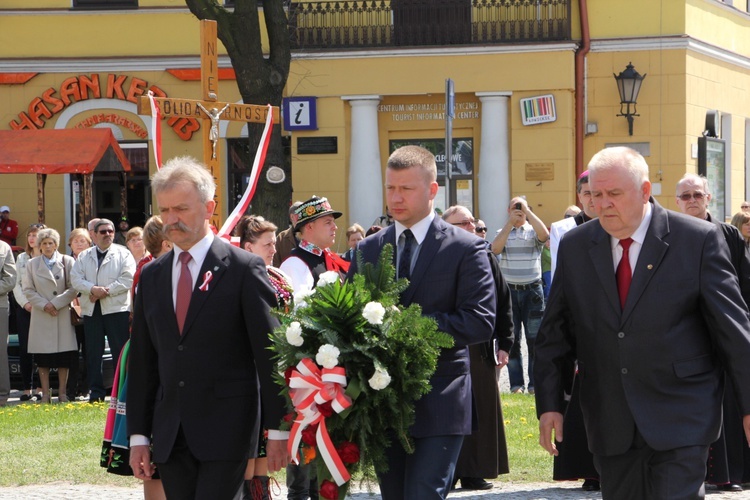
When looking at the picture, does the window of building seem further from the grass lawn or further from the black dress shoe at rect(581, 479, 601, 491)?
the black dress shoe at rect(581, 479, 601, 491)

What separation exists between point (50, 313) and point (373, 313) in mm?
9561

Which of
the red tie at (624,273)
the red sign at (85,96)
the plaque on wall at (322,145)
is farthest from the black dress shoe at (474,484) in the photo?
the red sign at (85,96)

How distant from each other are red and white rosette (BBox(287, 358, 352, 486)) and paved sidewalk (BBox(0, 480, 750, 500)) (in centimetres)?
333

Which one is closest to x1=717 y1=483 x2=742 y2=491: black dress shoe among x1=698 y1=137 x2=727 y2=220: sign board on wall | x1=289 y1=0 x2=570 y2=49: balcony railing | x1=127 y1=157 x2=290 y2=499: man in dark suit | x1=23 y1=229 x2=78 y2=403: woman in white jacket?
x1=127 y1=157 x2=290 y2=499: man in dark suit

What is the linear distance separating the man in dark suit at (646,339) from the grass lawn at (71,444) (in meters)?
3.67

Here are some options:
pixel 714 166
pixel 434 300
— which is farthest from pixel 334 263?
pixel 714 166

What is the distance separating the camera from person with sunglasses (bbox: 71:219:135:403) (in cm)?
1354

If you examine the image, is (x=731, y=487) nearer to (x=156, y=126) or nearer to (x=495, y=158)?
(x=156, y=126)

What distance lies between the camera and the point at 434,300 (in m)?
5.54

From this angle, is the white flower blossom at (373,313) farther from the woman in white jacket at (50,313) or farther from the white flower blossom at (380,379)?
the woman in white jacket at (50,313)

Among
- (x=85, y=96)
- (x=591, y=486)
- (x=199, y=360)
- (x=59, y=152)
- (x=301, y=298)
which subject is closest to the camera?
(x=199, y=360)

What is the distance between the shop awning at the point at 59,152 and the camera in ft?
68.0

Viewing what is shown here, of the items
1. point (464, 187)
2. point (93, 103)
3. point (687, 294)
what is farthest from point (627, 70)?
point (687, 294)

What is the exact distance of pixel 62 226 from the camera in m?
25.4
